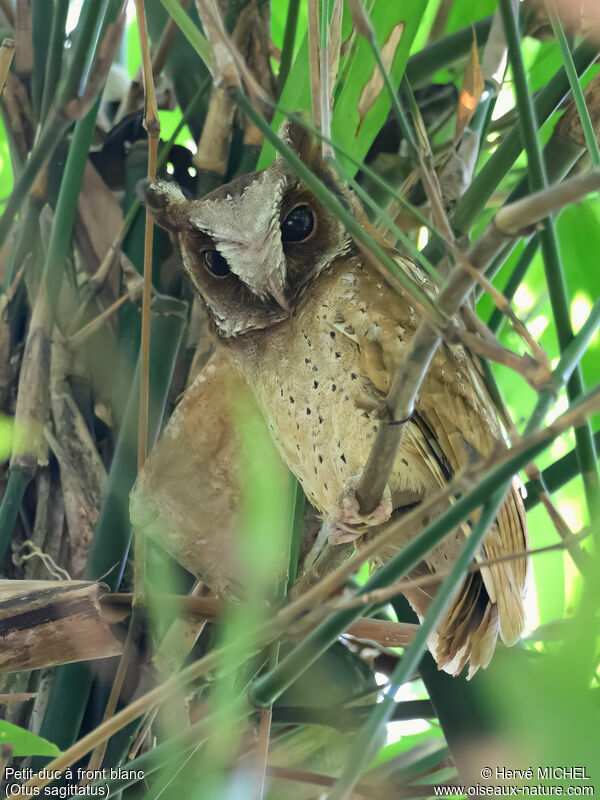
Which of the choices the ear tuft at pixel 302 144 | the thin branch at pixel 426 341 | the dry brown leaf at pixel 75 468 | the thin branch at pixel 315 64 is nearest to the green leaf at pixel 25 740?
the thin branch at pixel 426 341

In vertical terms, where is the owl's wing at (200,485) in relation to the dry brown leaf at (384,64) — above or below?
below

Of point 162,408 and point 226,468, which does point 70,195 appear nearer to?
point 162,408

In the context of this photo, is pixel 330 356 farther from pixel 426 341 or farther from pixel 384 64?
pixel 426 341

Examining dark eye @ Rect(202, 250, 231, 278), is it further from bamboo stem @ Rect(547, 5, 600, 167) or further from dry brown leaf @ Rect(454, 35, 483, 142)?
bamboo stem @ Rect(547, 5, 600, 167)

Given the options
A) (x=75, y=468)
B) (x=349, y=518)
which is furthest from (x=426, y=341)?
(x=75, y=468)

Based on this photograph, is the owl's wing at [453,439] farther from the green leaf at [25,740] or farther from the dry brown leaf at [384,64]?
the green leaf at [25,740]

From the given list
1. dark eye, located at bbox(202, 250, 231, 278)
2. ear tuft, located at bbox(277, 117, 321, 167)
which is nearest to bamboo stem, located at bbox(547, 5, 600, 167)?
ear tuft, located at bbox(277, 117, 321, 167)
